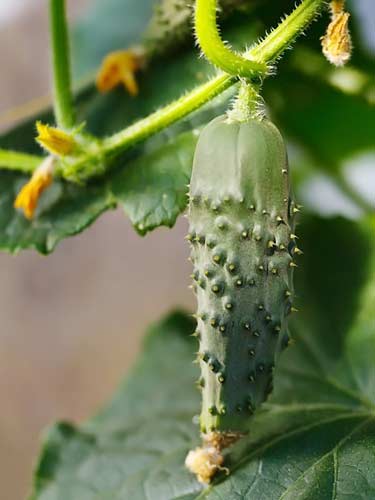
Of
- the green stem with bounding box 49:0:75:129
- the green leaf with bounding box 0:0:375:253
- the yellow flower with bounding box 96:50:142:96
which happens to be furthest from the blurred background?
the green stem with bounding box 49:0:75:129

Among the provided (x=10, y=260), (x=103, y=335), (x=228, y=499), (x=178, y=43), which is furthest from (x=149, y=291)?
(x=228, y=499)

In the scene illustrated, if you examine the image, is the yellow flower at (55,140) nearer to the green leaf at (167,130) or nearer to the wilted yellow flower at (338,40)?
the green leaf at (167,130)

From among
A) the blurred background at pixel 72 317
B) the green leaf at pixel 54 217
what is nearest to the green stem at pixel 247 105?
the green leaf at pixel 54 217

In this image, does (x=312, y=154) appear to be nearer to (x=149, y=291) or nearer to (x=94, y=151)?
(x=94, y=151)

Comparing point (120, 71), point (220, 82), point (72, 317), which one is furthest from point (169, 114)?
point (72, 317)

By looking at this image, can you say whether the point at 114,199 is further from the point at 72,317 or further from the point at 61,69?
the point at 72,317
